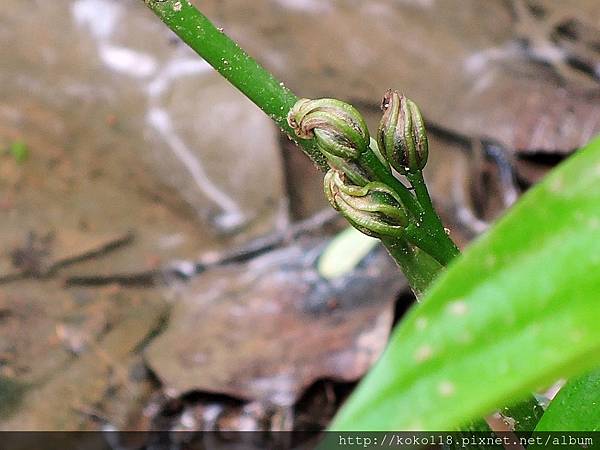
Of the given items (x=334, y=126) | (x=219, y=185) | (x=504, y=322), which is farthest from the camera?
(x=219, y=185)

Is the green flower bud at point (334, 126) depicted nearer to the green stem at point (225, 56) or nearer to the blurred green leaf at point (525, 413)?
the green stem at point (225, 56)

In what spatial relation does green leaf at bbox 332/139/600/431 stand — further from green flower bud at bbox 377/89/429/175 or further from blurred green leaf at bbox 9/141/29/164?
blurred green leaf at bbox 9/141/29/164

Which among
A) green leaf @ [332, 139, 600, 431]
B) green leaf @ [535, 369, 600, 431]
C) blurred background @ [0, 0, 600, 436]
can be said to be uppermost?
blurred background @ [0, 0, 600, 436]

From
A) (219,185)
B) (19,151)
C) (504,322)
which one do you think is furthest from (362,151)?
(19,151)

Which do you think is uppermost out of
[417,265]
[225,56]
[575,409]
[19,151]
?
[19,151]

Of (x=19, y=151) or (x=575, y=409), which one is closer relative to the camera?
(x=575, y=409)

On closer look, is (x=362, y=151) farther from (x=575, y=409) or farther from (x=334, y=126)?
(x=575, y=409)

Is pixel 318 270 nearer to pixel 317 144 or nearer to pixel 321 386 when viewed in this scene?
pixel 321 386

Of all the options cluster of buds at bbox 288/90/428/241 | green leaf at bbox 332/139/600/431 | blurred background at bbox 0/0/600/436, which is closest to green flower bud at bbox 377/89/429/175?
cluster of buds at bbox 288/90/428/241
